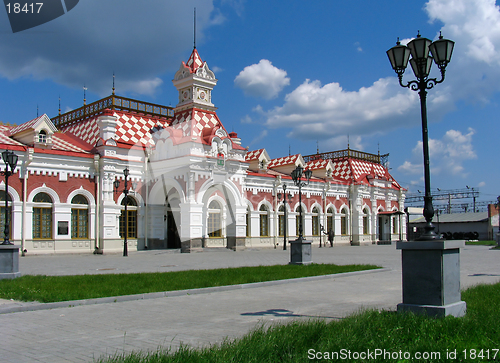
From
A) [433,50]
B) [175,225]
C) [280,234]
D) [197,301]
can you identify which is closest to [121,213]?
[175,225]

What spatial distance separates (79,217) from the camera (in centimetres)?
2770

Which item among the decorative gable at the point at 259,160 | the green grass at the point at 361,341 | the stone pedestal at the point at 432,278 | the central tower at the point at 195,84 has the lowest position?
the green grass at the point at 361,341

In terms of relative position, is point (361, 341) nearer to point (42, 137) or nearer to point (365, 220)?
point (42, 137)

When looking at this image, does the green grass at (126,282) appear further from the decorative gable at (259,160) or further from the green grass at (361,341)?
the decorative gable at (259,160)

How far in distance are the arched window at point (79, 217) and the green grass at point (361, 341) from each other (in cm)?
2355

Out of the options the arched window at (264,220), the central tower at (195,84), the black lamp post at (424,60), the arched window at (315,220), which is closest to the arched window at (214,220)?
the arched window at (264,220)

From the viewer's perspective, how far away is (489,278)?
13523 millimetres

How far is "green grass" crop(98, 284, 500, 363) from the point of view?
5.02 metres

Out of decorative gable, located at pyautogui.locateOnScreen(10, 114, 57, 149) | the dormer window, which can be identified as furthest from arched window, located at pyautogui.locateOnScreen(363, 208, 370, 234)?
the dormer window

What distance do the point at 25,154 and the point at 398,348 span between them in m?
24.8

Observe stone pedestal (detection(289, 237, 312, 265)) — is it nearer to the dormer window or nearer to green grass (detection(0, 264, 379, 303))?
green grass (detection(0, 264, 379, 303))

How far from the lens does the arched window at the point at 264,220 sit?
121 feet

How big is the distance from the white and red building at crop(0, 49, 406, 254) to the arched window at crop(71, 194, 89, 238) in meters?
0.06

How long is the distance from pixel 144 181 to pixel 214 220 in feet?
18.0
